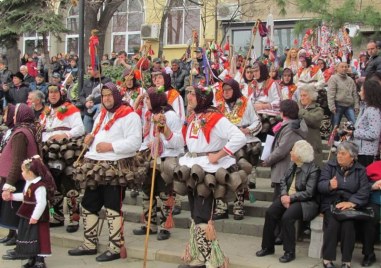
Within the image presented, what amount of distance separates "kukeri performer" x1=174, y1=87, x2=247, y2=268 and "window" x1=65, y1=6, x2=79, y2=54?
75.1 ft

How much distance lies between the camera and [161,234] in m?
8.10

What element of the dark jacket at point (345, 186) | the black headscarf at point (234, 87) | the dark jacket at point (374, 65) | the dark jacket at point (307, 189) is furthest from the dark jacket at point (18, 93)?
the dark jacket at point (345, 186)

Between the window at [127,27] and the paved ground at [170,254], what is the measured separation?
20233 millimetres

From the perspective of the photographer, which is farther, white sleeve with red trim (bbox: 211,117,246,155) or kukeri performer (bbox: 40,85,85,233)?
kukeri performer (bbox: 40,85,85,233)

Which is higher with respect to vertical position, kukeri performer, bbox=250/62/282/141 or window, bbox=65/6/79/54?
window, bbox=65/6/79/54

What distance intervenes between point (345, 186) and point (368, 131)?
3.02ft

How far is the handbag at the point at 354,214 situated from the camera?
6.50 meters

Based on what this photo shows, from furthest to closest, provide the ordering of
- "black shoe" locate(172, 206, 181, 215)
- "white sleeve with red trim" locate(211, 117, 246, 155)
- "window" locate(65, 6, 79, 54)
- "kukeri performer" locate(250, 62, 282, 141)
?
"window" locate(65, 6, 79, 54)
"kukeri performer" locate(250, 62, 282, 141)
"black shoe" locate(172, 206, 181, 215)
"white sleeve with red trim" locate(211, 117, 246, 155)

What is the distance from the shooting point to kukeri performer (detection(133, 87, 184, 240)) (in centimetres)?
714

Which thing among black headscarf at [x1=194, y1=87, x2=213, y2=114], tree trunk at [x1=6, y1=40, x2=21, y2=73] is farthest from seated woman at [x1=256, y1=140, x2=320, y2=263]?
tree trunk at [x1=6, y1=40, x2=21, y2=73]

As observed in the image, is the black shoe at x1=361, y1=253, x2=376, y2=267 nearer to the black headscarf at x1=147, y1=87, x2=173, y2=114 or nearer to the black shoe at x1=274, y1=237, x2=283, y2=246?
the black shoe at x1=274, y1=237, x2=283, y2=246

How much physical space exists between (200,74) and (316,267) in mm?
7995

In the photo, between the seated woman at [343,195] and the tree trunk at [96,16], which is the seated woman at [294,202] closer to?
the seated woman at [343,195]

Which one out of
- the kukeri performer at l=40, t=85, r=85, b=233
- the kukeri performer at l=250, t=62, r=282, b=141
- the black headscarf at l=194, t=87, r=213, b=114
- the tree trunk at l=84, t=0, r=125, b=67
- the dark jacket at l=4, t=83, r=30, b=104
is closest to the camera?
the black headscarf at l=194, t=87, r=213, b=114
